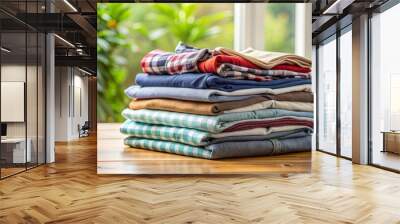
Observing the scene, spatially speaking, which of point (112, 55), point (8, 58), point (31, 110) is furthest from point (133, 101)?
point (31, 110)

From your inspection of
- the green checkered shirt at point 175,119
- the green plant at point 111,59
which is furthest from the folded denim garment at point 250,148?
the green plant at point 111,59

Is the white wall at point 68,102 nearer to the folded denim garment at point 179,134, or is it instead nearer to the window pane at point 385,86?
the window pane at point 385,86

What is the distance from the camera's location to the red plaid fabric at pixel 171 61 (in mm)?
1995

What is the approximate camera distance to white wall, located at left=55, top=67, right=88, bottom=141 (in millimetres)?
7029

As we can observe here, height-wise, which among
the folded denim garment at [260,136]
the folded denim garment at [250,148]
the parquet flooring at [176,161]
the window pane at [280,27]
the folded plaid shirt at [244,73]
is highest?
the window pane at [280,27]

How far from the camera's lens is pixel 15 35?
369 cm

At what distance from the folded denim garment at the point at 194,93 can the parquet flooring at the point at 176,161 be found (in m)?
0.21

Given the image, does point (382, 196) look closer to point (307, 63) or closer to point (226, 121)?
point (307, 63)

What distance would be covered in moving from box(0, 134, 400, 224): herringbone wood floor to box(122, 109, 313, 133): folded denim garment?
1.25 feet

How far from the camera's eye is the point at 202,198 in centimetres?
238

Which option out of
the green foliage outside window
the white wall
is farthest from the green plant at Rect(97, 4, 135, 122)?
the white wall

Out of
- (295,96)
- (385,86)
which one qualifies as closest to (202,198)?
(295,96)

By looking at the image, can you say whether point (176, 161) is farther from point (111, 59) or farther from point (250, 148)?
point (111, 59)

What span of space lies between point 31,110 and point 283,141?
260cm
